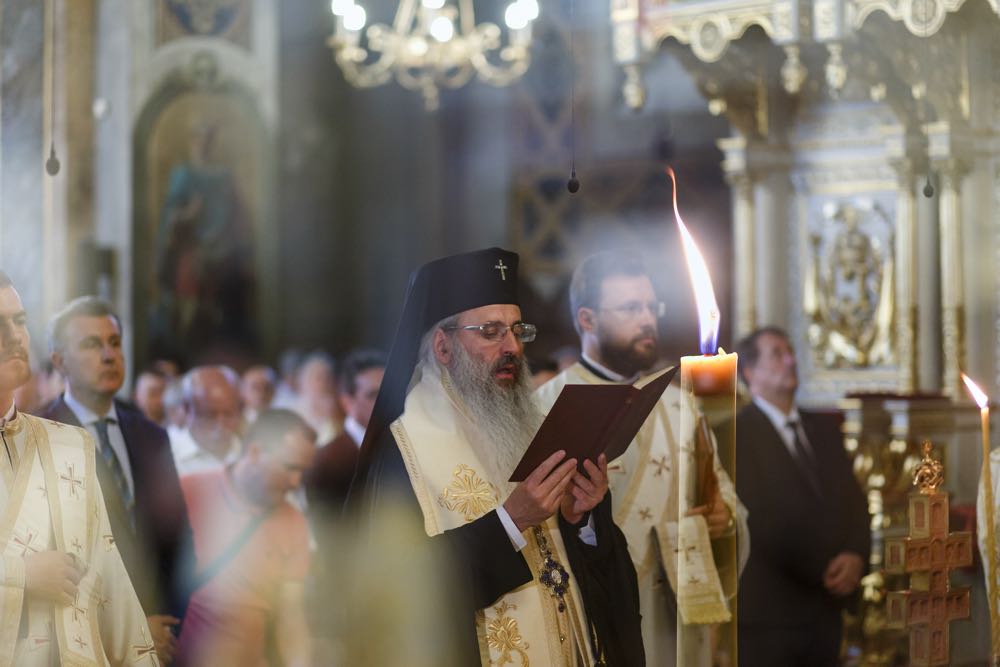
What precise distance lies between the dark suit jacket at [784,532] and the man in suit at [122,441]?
7.21 ft

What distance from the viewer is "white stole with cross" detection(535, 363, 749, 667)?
4621mm

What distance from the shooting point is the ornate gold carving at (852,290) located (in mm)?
8539

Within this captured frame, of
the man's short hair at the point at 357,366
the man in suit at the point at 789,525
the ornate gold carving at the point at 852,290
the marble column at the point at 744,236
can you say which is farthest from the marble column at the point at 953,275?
the man's short hair at the point at 357,366

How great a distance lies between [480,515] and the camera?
3719mm

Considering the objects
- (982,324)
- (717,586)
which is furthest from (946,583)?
(982,324)

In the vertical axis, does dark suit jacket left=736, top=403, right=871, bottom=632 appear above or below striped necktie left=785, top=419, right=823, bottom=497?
below

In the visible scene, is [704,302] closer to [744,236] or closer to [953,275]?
[953,275]

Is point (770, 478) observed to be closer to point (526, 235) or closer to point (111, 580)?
point (111, 580)

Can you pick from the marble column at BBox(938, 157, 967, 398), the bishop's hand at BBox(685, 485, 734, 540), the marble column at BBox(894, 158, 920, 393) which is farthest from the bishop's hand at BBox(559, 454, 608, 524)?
the marble column at BBox(894, 158, 920, 393)

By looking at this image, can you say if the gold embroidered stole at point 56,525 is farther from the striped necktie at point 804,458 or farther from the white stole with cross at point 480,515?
the striped necktie at point 804,458

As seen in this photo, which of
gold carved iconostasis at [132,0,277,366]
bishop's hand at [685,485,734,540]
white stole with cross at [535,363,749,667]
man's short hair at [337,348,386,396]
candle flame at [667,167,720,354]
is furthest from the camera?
gold carved iconostasis at [132,0,277,366]

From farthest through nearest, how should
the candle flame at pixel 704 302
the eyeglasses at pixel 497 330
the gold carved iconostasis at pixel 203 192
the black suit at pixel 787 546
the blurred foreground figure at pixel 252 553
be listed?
the gold carved iconostasis at pixel 203 192, the black suit at pixel 787 546, the blurred foreground figure at pixel 252 553, the eyeglasses at pixel 497 330, the candle flame at pixel 704 302

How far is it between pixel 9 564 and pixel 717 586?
220 centimetres

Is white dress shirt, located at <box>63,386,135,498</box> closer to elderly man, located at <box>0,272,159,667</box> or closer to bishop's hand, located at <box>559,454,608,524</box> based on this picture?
elderly man, located at <box>0,272,159,667</box>
